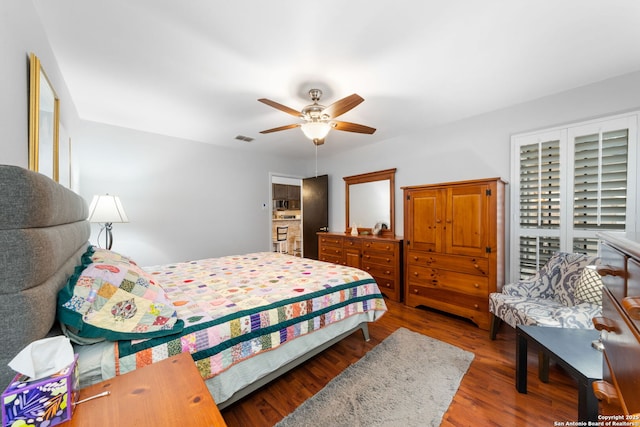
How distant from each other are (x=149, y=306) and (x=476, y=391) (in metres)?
2.19

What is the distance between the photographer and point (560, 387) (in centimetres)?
175

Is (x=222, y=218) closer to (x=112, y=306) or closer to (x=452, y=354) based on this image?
(x=112, y=306)

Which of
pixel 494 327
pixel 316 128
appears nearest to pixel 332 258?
pixel 494 327

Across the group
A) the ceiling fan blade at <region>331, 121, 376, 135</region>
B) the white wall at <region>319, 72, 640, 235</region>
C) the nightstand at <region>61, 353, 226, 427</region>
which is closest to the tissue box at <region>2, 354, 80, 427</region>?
the nightstand at <region>61, 353, 226, 427</region>

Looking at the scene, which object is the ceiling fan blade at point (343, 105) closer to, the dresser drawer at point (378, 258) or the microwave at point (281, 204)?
the dresser drawer at point (378, 258)

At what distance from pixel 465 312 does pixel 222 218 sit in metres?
3.81

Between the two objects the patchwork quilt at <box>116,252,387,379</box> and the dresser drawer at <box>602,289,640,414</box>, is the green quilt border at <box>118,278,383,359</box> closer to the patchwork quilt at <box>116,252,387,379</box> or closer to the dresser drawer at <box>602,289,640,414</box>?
the patchwork quilt at <box>116,252,387,379</box>

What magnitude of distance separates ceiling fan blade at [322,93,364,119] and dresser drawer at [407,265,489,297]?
2.19 m

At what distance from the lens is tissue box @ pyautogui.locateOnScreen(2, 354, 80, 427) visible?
58 cm

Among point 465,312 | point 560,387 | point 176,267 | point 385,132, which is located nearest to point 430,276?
point 465,312

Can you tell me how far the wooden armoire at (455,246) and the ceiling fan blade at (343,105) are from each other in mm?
1570

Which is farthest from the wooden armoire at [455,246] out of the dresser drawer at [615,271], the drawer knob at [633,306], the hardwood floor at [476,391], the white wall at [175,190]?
the white wall at [175,190]

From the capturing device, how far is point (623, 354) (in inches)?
26.2

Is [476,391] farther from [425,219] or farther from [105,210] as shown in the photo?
[105,210]
